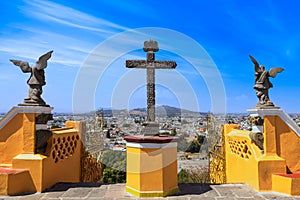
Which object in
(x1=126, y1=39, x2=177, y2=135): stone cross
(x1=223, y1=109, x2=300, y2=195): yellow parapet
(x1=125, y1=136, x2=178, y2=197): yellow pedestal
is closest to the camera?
(x1=125, y1=136, x2=178, y2=197): yellow pedestal

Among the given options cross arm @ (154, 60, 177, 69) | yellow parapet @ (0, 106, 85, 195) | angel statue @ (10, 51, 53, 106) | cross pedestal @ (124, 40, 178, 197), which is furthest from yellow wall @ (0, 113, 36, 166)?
cross arm @ (154, 60, 177, 69)

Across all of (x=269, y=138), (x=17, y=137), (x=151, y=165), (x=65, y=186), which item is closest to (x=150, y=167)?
(x=151, y=165)

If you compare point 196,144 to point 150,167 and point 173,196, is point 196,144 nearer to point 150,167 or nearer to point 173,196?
point 173,196

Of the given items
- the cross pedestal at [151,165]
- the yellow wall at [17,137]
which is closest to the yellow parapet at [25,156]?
the yellow wall at [17,137]

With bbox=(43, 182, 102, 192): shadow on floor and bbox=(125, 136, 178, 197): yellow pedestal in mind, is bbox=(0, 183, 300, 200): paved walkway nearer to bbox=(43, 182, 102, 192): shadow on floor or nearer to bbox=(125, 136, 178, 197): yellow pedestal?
bbox=(43, 182, 102, 192): shadow on floor

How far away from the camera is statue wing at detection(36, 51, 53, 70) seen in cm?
565

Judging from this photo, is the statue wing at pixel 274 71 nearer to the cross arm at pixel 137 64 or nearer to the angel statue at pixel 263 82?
the angel statue at pixel 263 82

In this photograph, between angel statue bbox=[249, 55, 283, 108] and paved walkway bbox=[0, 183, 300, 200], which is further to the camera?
angel statue bbox=[249, 55, 283, 108]

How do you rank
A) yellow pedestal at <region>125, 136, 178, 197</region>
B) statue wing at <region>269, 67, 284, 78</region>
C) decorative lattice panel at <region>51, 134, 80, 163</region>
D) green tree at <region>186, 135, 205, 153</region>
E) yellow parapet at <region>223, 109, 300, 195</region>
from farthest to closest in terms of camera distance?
green tree at <region>186, 135, 205, 153</region> → decorative lattice panel at <region>51, 134, 80, 163</region> → statue wing at <region>269, 67, 284, 78</region> → yellow parapet at <region>223, 109, 300, 195</region> → yellow pedestal at <region>125, 136, 178, 197</region>

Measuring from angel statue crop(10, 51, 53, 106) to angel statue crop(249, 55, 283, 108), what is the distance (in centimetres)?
487

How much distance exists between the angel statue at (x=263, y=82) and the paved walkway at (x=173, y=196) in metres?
1.94

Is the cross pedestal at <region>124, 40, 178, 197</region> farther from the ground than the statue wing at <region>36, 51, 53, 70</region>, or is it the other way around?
the statue wing at <region>36, 51, 53, 70</region>

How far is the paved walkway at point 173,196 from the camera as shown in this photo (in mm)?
4953

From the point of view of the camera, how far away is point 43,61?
5.70m
